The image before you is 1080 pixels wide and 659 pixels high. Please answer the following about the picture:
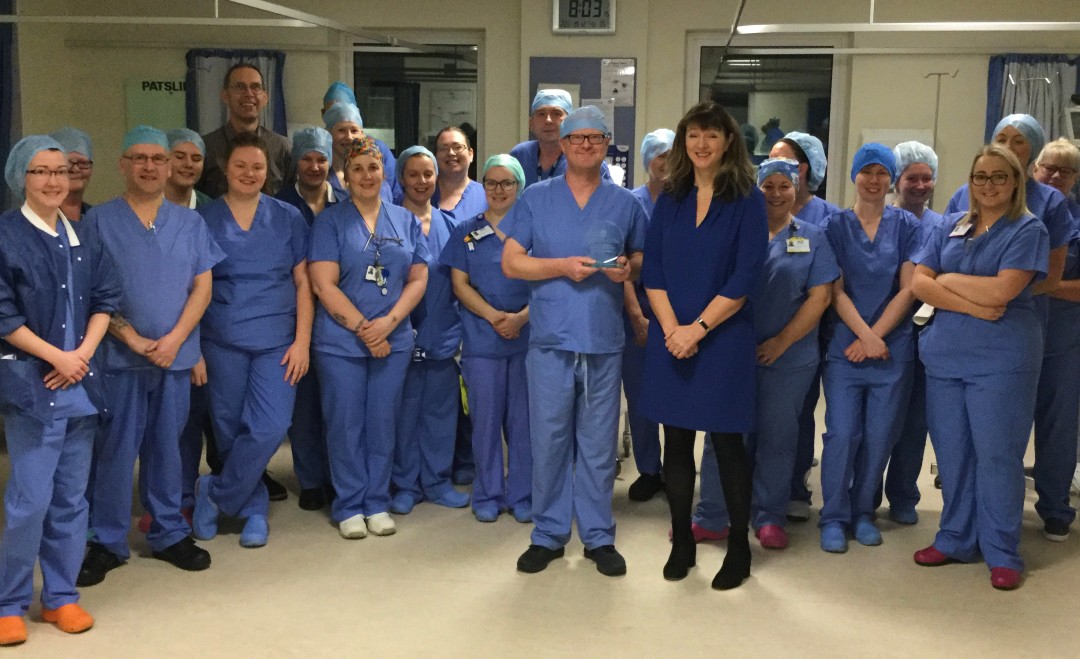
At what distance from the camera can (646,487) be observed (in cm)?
398

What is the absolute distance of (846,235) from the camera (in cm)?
339

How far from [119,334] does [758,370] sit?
207 centimetres

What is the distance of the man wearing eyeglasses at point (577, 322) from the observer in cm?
Answer: 308

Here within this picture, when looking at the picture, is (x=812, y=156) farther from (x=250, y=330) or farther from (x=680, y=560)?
(x=250, y=330)

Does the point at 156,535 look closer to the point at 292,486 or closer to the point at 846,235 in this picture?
the point at 292,486

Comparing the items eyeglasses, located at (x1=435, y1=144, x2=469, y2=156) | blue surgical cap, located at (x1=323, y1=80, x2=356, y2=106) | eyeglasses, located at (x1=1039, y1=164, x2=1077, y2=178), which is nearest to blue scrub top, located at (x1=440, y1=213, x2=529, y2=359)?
eyeglasses, located at (x1=435, y1=144, x2=469, y2=156)

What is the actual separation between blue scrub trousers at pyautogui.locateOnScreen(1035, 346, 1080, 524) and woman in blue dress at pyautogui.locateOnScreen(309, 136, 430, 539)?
7.60ft

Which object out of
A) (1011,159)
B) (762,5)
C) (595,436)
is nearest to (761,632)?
(595,436)

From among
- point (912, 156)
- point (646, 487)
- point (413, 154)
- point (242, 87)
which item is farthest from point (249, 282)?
point (912, 156)

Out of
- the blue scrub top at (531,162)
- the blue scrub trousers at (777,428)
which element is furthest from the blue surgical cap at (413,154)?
the blue scrub trousers at (777,428)

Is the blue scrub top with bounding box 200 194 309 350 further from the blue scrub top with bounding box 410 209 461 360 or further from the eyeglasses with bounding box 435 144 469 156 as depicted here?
the eyeglasses with bounding box 435 144 469 156

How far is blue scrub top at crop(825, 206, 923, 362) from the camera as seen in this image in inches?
132

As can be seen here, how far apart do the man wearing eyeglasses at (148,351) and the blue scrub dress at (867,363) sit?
6.99 ft

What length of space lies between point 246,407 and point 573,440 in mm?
1154
